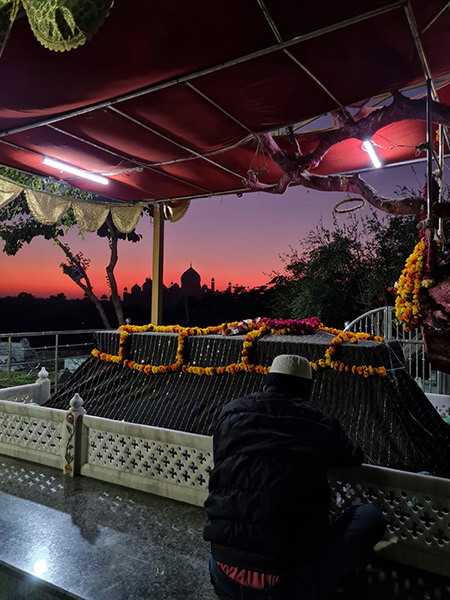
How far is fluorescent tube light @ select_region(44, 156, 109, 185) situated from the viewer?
480cm

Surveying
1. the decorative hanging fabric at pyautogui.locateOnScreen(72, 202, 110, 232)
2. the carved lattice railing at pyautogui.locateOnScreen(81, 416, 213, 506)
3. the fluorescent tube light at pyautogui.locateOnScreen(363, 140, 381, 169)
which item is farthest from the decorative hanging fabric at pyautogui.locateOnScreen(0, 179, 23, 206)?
the fluorescent tube light at pyautogui.locateOnScreen(363, 140, 381, 169)

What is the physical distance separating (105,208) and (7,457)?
12.5 ft

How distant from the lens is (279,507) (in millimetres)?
1710

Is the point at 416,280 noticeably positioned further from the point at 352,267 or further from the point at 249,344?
the point at 352,267

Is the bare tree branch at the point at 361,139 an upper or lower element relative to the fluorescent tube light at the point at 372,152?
lower

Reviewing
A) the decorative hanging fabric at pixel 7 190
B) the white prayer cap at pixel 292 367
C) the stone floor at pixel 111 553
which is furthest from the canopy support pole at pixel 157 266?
the white prayer cap at pixel 292 367

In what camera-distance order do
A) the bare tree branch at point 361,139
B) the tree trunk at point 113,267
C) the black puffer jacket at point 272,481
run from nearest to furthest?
1. the black puffer jacket at point 272,481
2. the bare tree branch at point 361,139
3. the tree trunk at point 113,267

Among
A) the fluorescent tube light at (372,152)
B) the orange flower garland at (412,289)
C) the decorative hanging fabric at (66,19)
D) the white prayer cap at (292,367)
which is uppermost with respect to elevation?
the fluorescent tube light at (372,152)

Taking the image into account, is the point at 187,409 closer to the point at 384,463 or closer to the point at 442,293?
the point at 384,463

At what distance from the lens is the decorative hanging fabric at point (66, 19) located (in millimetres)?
1265

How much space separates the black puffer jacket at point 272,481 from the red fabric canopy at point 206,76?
2042 mm

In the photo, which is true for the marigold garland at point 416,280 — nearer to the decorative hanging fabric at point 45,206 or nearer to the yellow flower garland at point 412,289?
the yellow flower garland at point 412,289

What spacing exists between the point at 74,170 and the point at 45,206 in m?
0.88

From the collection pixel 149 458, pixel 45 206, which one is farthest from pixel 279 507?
pixel 45 206
